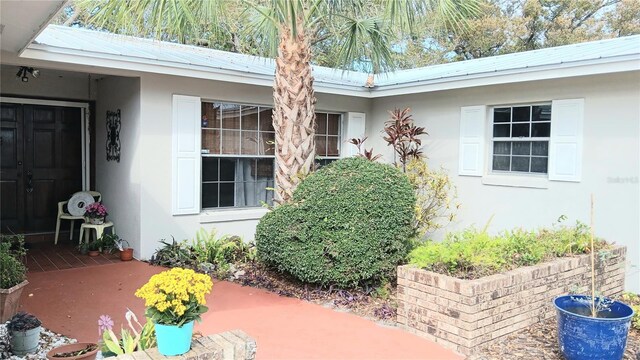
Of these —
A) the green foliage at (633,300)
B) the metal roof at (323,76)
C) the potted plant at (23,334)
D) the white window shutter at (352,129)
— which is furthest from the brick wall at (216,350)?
the white window shutter at (352,129)

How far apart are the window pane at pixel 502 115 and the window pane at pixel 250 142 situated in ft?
13.4

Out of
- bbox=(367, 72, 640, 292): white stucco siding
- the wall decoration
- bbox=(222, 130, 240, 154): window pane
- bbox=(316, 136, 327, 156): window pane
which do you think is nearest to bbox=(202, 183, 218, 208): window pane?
bbox=(222, 130, 240, 154): window pane

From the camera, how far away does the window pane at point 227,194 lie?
8.23 m

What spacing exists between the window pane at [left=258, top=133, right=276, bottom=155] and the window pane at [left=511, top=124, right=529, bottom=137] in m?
4.02

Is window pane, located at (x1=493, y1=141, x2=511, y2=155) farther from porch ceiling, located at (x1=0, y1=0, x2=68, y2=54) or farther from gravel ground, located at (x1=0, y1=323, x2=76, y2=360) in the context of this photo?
gravel ground, located at (x1=0, y1=323, x2=76, y2=360)

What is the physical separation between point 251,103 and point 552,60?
4756 mm

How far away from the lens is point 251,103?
831cm

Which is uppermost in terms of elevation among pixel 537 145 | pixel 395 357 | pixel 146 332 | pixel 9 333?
pixel 537 145

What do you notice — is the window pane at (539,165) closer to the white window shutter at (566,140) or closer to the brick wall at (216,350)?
the white window shutter at (566,140)

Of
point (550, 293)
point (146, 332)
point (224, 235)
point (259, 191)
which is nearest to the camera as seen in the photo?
point (146, 332)

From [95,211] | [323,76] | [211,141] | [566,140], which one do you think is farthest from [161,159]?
[566,140]

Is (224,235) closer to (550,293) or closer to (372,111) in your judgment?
(372,111)

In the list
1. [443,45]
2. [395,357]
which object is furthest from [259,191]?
[443,45]

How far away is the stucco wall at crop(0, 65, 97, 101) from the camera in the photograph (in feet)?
26.1
